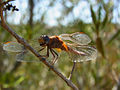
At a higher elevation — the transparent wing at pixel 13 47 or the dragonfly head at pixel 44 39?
the dragonfly head at pixel 44 39

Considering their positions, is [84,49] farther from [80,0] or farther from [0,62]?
[0,62]

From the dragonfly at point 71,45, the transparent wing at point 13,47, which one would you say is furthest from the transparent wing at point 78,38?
the transparent wing at point 13,47

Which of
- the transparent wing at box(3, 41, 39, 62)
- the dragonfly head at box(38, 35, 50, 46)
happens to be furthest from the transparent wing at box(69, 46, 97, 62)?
the transparent wing at box(3, 41, 39, 62)

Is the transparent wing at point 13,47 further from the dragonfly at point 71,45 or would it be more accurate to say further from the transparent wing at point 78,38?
the transparent wing at point 78,38

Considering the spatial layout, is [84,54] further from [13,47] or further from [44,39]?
[13,47]

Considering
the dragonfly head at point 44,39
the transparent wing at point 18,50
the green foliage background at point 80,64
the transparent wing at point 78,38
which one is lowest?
the green foliage background at point 80,64
